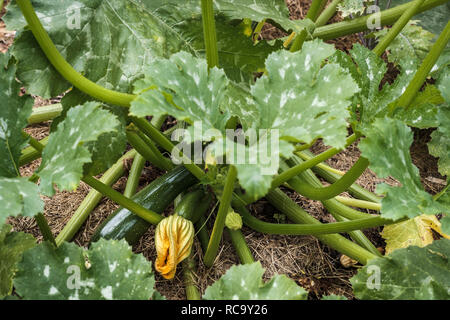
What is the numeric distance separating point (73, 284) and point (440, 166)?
5.75ft

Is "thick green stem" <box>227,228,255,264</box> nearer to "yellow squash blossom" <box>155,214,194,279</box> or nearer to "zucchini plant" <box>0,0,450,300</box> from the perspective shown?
"zucchini plant" <box>0,0,450,300</box>

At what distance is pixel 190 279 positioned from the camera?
6.12 feet

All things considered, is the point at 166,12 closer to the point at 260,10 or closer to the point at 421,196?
the point at 260,10

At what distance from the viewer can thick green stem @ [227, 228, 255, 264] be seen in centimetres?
187

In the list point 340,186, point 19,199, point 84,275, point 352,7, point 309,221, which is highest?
point 352,7

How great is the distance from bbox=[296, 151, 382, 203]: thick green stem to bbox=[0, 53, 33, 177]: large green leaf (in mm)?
1242

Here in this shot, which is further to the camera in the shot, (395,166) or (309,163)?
(309,163)

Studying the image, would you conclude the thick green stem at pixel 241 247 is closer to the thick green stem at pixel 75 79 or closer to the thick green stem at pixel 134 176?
the thick green stem at pixel 134 176

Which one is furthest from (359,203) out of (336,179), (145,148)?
(145,148)

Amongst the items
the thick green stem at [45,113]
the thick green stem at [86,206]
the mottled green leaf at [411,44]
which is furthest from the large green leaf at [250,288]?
the mottled green leaf at [411,44]

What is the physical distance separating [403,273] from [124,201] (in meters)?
1.04

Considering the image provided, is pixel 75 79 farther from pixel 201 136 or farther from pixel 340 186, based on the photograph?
pixel 340 186

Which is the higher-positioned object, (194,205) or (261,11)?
(261,11)

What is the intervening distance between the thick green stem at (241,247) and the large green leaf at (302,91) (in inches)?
27.9
